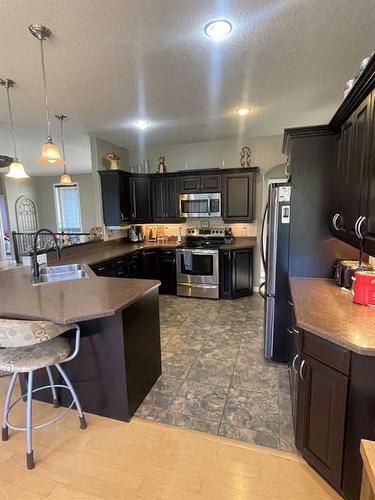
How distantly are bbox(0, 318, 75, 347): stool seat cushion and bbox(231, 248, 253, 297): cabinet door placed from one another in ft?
10.9

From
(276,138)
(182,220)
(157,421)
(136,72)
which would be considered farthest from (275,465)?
(276,138)

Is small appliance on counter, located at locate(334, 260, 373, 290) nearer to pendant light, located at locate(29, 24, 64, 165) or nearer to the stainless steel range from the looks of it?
the stainless steel range

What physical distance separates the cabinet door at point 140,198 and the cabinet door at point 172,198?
1.17ft

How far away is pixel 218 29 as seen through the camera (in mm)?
1843

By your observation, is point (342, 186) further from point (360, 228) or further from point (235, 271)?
point (235, 271)

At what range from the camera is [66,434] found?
1858 millimetres

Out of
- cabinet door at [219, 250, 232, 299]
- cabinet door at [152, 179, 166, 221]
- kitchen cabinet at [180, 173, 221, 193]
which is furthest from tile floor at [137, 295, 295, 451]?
kitchen cabinet at [180, 173, 221, 193]

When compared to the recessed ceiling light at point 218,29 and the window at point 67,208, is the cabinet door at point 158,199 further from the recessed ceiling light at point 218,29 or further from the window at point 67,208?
the window at point 67,208

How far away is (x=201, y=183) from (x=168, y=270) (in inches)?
65.5

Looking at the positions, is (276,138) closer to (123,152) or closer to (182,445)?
(123,152)

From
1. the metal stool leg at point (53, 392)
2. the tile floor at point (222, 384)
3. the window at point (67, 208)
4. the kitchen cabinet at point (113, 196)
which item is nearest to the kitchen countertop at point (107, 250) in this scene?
the kitchen cabinet at point (113, 196)

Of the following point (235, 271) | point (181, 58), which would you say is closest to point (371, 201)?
point (181, 58)

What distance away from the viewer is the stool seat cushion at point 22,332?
4.81 ft

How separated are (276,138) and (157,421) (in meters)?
4.48
